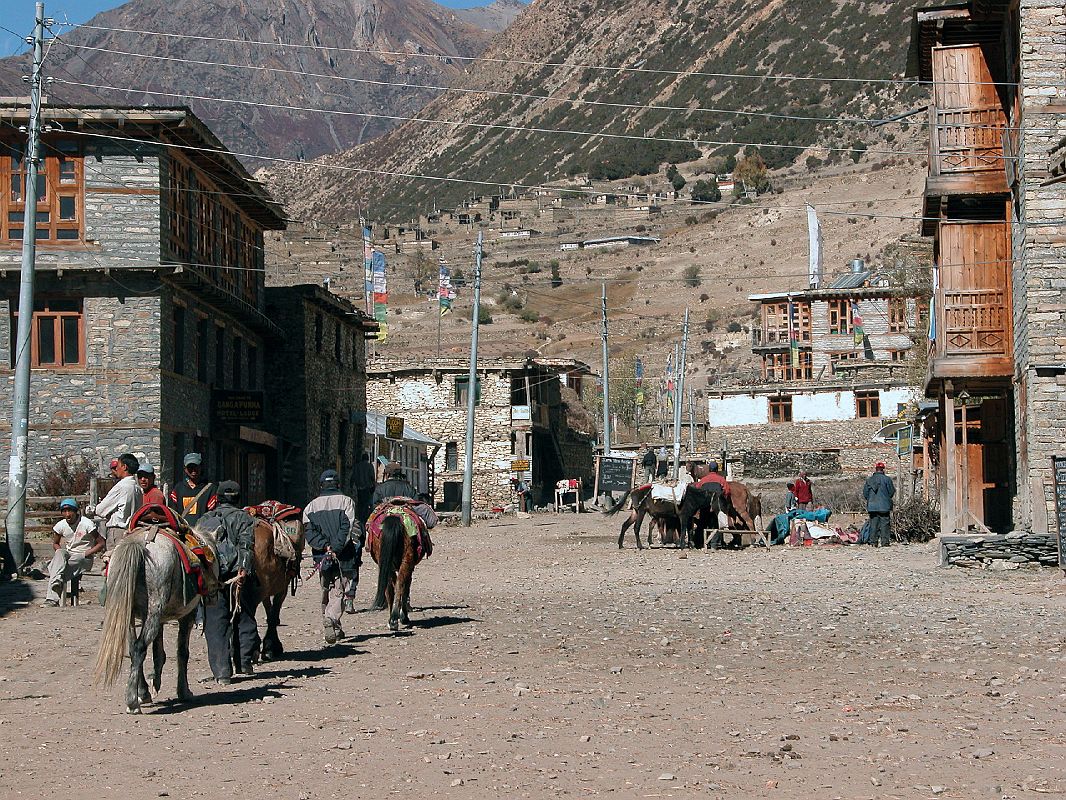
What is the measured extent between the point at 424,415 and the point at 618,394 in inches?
1446

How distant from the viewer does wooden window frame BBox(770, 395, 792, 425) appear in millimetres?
79000

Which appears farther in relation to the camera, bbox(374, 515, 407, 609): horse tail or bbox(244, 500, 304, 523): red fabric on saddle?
bbox(374, 515, 407, 609): horse tail

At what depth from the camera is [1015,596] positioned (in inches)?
814

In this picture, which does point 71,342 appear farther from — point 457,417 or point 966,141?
point 457,417

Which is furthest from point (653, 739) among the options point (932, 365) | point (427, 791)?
point (932, 365)

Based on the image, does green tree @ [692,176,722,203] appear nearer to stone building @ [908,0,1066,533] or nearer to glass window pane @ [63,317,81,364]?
glass window pane @ [63,317,81,364]

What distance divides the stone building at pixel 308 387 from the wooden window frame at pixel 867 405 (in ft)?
102

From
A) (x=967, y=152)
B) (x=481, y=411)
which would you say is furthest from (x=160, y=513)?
(x=481, y=411)

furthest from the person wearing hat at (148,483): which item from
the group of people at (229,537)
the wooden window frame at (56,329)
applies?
the wooden window frame at (56,329)

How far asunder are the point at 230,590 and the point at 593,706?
3854mm

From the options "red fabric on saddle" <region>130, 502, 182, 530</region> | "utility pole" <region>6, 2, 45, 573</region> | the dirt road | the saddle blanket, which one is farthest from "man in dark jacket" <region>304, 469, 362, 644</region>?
the saddle blanket

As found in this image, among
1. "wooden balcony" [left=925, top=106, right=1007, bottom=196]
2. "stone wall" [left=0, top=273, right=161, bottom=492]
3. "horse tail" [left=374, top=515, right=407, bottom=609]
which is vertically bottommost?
"horse tail" [left=374, top=515, right=407, bottom=609]

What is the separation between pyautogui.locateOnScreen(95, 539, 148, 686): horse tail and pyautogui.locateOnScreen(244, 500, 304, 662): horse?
2.40 meters

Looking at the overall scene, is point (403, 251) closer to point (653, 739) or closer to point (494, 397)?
point (494, 397)
